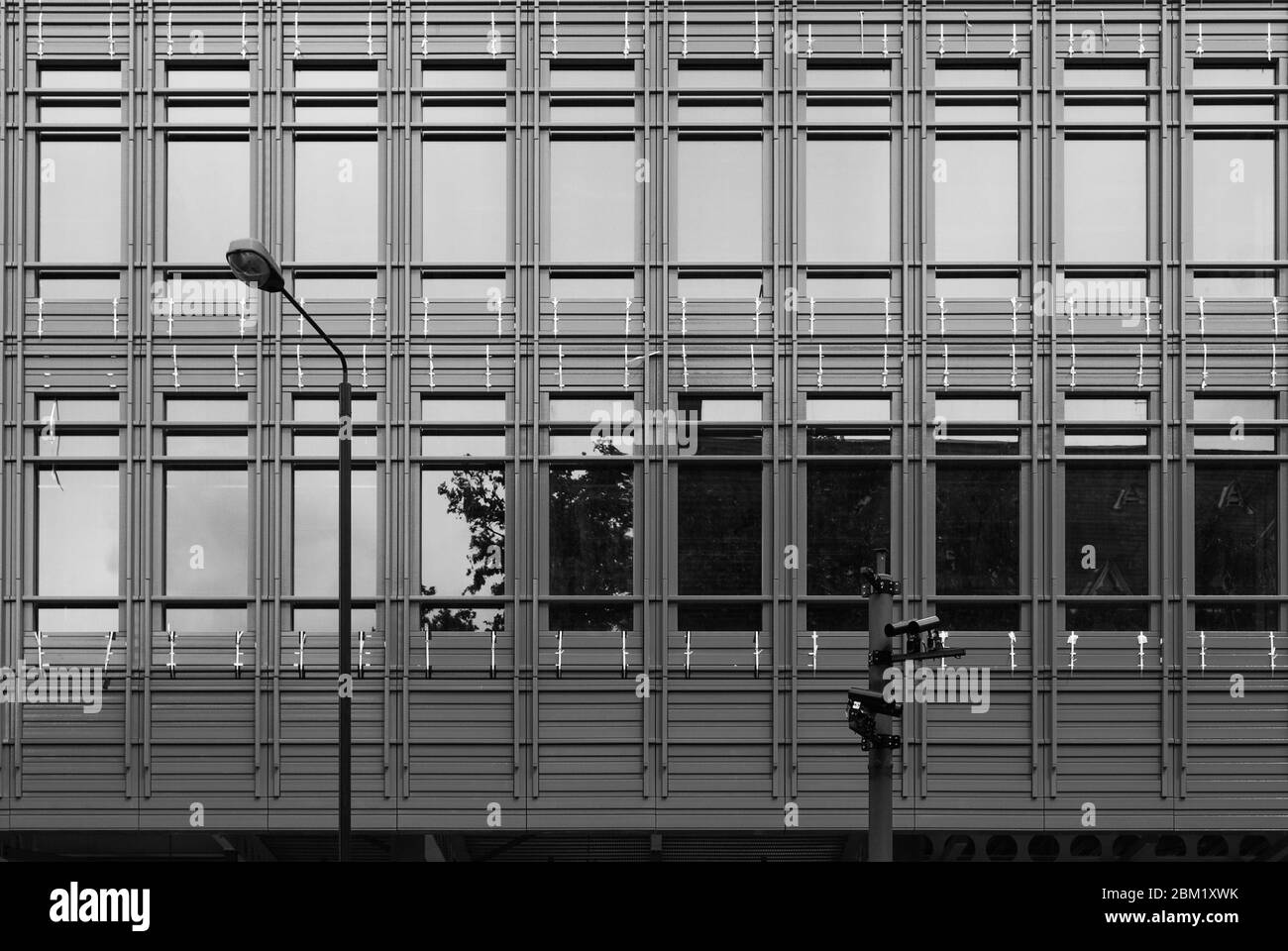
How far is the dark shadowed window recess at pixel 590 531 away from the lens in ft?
A: 45.6

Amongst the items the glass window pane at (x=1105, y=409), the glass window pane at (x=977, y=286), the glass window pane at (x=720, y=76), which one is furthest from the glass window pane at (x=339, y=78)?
the glass window pane at (x=1105, y=409)

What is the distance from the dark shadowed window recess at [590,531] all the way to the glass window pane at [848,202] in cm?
443

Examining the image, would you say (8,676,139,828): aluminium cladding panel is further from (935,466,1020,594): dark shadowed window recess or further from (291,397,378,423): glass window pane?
(935,466,1020,594): dark shadowed window recess

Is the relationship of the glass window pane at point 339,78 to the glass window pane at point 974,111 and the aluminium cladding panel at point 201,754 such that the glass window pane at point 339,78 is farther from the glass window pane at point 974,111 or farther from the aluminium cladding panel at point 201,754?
the aluminium cladding panel at point 201,754

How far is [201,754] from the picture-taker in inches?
537

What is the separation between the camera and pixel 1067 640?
13734 millimetres

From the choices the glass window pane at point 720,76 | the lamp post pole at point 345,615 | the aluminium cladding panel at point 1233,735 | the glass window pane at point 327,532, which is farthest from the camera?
the glass window pane at point 720,76

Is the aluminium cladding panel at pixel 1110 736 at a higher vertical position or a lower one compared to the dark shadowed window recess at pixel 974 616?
lower

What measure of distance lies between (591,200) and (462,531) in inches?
199

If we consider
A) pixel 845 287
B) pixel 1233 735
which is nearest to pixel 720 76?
pixel 845 287

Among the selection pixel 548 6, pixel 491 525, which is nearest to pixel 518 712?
pixel 491 525

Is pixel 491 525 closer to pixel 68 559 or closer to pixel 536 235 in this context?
pixel 536 235

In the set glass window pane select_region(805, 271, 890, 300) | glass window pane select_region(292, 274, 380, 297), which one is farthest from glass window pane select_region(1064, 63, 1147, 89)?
glass window pane select_region(292, 274, 380, 297)

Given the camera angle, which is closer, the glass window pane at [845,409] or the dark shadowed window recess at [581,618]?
the dark shadowed window recess at [581,618]
